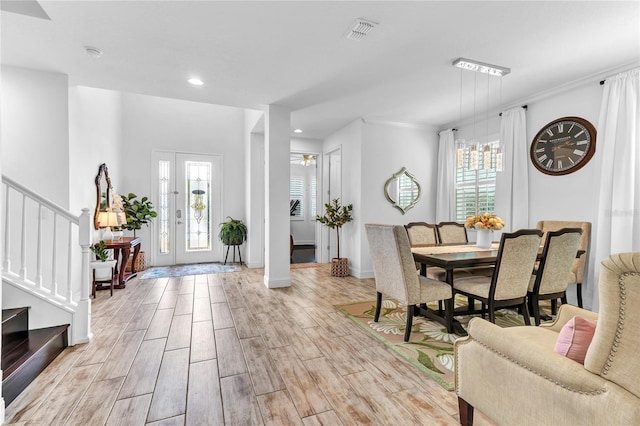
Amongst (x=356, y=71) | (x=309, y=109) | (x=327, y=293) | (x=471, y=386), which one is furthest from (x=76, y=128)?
(x=471, y=386)

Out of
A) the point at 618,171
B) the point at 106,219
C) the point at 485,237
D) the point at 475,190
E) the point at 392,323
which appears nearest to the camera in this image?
the point at 392,323

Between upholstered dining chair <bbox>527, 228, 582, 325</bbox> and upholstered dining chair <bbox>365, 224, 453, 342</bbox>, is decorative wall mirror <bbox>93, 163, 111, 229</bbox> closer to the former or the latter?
upholstered dining chair <bbox>365, 224, 453, 342</bbox>

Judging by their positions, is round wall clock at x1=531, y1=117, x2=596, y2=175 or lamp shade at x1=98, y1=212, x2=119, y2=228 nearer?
round wall clock at x1=531, y1=117, x2=596, y2=175

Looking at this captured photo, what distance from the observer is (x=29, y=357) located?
196 centimetres

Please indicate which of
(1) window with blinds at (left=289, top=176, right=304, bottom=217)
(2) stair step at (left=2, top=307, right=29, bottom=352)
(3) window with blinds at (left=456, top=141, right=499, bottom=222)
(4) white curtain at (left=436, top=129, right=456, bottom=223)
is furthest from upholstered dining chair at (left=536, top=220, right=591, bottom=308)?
(1) window with blinds at (left=289, top=176, right=304, bottom=217)

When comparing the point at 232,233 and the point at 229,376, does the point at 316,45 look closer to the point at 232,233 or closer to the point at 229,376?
the point at 229,376

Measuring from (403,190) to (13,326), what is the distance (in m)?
4.98

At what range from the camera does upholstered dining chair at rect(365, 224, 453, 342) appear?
8.32ft

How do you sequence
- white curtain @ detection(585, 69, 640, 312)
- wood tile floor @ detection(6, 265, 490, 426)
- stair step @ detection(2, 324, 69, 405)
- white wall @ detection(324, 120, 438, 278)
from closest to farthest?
wood tile floor @ detection(6, 265, 490, 426)
stair step @ detection(2, 324, 69, 405)
white curtain @ detection(585, 69, 640, 312)
white wall @ detection(324, 120, 438, 278)

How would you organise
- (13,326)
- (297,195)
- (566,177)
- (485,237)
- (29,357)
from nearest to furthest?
(29,357)
(13,326)
(485,237)
(566,177)
(297,195)

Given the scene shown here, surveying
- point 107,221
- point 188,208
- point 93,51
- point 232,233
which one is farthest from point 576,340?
point 188,208

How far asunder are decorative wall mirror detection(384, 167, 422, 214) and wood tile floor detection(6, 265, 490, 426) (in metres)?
2.57

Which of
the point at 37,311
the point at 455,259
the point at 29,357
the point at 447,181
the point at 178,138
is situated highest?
the point at 178,138

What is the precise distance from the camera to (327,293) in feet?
13.4
